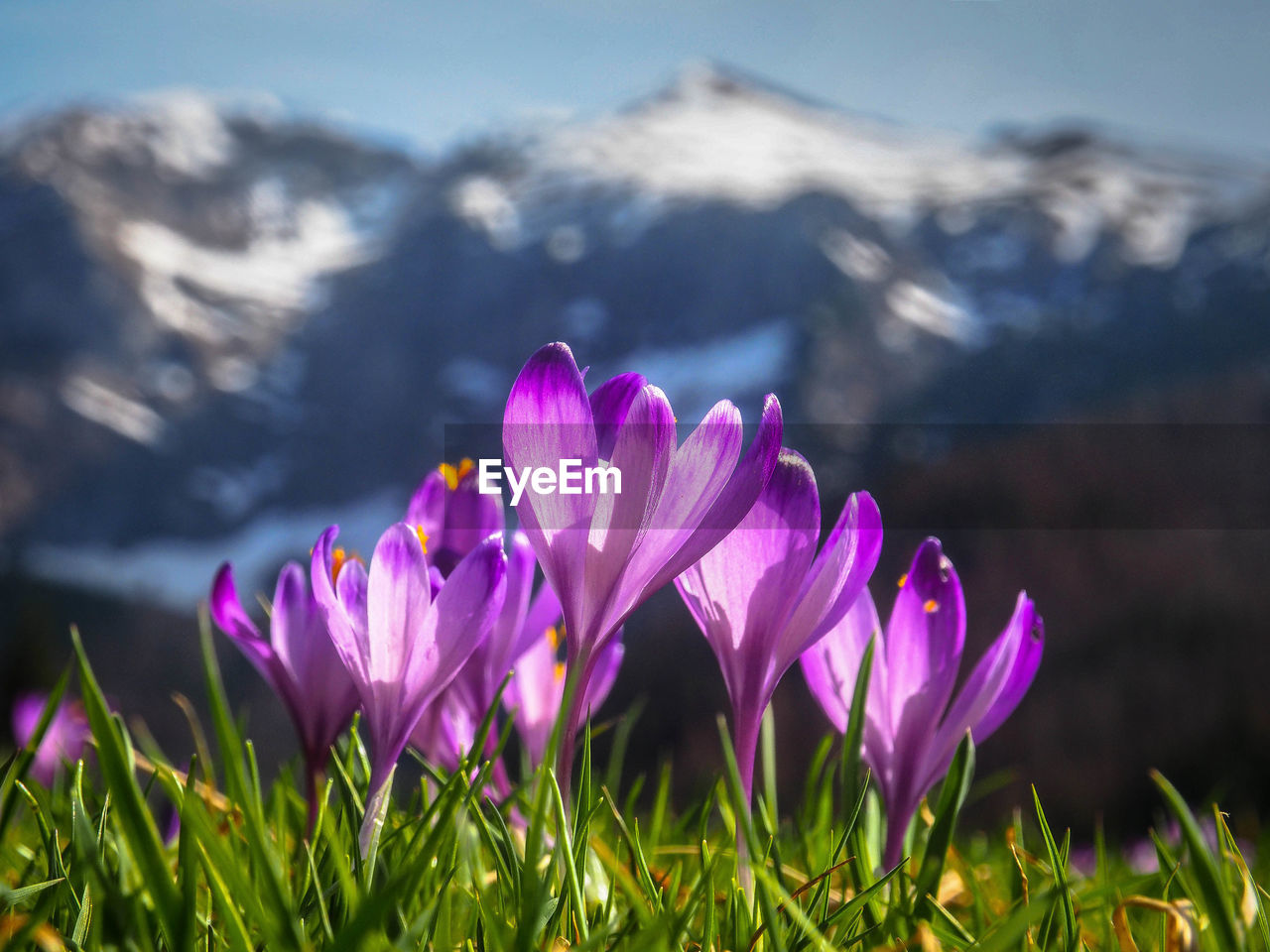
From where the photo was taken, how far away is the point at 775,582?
25 cm

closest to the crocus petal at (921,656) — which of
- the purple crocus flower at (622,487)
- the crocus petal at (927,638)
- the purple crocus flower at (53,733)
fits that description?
the crocus petal at (927,638)

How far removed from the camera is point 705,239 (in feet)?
21.4

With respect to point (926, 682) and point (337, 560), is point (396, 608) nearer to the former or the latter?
point (337, 560)

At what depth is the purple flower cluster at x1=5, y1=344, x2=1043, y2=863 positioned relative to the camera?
225 millimetres

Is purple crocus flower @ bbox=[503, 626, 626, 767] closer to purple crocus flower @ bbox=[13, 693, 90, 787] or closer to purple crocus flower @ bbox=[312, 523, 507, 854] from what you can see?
purple crocus flower @ bbox=[312, 523, 507, 854]

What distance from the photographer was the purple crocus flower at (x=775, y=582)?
9.8 inches

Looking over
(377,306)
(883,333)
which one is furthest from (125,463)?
(883,333)

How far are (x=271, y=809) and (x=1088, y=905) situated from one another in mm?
428

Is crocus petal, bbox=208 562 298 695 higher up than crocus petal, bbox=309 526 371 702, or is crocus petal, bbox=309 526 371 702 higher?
crocus petal, bbox=309 526 371 702

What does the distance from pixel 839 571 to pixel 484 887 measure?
185mm

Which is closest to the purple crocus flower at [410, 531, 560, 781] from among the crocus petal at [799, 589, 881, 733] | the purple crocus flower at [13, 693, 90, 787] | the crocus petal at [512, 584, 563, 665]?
the crocus petal at [512, 584, 563, 665]

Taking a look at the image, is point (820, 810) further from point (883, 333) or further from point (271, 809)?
point (883, 333)

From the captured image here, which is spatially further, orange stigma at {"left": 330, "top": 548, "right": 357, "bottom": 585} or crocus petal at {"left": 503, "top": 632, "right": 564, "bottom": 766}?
crocus petal at {"left": 503, "top": 632, "right": 564, "bottom": 766}

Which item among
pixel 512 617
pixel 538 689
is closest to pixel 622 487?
pixel 512 617
